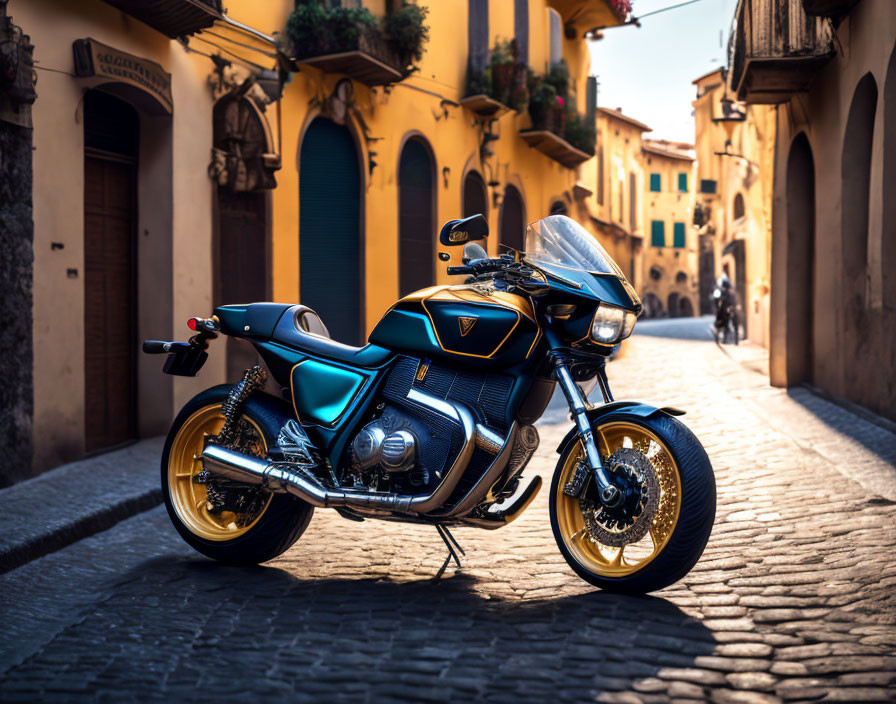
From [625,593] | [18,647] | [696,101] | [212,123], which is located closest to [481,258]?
[625,593]

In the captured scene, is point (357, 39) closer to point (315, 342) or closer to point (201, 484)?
point (315, 342)

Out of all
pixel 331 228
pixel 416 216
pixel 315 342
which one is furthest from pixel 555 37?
pixel 315 342

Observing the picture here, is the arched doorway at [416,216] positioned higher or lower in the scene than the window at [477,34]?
lower

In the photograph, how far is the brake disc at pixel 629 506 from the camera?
3734 mm

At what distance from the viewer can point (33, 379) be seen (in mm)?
7082

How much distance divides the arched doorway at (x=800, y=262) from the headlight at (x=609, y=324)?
994 cm

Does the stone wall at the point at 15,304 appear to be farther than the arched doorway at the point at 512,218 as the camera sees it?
No

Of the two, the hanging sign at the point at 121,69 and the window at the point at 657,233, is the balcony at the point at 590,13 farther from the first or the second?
the window at the point at 657,233

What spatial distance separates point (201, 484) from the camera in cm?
477

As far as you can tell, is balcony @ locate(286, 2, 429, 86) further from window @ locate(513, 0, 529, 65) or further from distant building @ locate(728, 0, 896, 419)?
window @ locate(513, 0, 529, 65)

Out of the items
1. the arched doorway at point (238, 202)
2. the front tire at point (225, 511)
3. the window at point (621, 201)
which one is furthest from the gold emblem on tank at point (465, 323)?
the window at point (621, 201)

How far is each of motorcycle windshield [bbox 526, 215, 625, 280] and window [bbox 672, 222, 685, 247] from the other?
4881cm

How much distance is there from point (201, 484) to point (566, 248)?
6.73 ft

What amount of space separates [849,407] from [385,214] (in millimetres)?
6710
